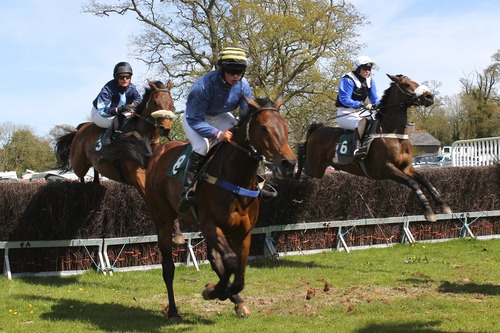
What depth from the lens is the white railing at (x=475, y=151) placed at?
16742 mm

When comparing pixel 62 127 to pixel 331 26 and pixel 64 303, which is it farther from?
pixel 331 26

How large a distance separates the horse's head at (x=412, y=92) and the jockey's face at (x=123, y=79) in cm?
451

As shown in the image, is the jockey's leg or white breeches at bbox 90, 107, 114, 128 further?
the jockey's leg

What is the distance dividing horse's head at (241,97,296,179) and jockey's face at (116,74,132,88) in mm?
4696

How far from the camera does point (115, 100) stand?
34.7ft

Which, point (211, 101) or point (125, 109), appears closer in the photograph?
point (211, 101)

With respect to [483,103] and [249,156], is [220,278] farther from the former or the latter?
[483,103]

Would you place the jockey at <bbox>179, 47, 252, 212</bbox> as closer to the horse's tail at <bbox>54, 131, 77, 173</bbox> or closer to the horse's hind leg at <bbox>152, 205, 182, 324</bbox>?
the horse's hind leg at <bbox>152, 205, 182, 324</bbox>

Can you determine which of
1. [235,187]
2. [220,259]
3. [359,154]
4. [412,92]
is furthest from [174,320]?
[412,92]

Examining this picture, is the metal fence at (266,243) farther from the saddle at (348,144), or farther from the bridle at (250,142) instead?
the bridle at (250,142)

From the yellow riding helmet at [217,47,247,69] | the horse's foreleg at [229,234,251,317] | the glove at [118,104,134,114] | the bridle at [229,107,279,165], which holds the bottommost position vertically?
the horse's foreleg at [229,234,251,317]

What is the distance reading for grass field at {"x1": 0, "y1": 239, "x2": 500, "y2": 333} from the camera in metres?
6.41

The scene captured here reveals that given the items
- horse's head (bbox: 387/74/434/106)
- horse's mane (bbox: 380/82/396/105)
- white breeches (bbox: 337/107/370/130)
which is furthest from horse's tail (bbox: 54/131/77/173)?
horse's head (bbox: 387/74/434/106)

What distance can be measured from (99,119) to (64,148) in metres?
1.89
